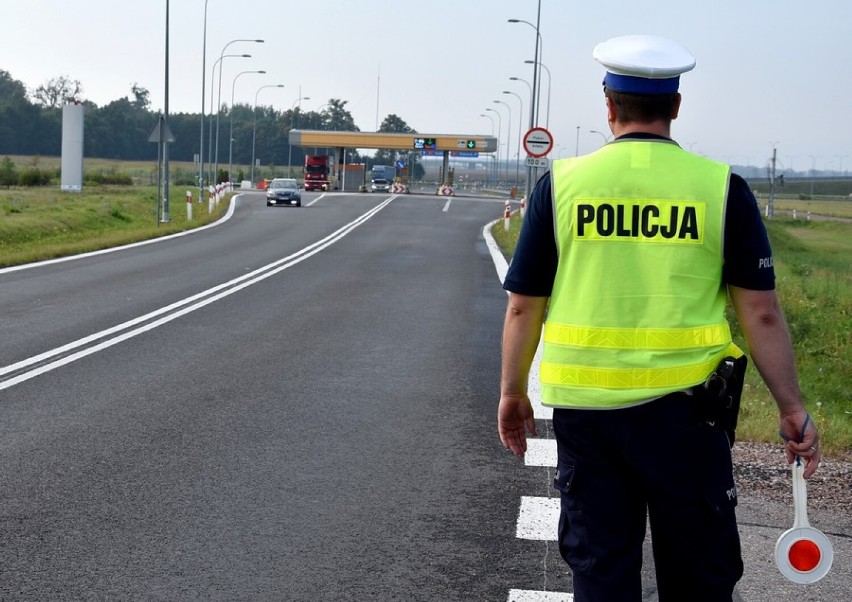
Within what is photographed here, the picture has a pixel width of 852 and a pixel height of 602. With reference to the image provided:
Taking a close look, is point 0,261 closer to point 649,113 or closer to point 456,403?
point 456,403

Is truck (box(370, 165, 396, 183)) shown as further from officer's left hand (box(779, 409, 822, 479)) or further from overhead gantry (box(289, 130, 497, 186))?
officer's left hand (box(779, 409, 822, 479))

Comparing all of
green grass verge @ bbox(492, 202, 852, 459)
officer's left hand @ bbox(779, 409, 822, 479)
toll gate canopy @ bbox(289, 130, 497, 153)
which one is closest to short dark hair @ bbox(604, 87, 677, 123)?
officer's left hand @ bbox(779, 409, 822, 479)

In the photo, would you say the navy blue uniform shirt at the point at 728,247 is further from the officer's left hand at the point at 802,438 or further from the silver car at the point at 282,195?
the silver car at the point at 282,195

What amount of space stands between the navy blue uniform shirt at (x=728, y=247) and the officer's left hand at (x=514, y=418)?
33cm

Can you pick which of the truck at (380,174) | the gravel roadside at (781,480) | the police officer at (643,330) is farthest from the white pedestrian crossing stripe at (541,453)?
the truck at (380,174)

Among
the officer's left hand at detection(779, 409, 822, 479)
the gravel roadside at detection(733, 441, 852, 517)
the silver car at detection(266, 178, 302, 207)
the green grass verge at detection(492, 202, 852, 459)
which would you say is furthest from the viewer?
the silver car at detection(266, 178, 302, 207)

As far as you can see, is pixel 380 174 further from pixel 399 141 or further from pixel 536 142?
pixel 536 142

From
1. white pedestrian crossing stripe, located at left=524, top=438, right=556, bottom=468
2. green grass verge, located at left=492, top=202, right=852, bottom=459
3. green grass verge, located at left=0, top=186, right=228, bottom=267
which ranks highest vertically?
white pedestrian crossing stripe, located at left=524, top=438, right=556, bottom=468

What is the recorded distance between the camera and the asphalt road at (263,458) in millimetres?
4984

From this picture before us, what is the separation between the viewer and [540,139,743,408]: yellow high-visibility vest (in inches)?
129

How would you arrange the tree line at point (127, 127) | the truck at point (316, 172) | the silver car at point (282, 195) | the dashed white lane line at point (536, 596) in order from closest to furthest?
the dashed white lane line at point (536, 596), the silver car at point (282, 195), the truck at point (316, 172), the tree line at point (127, 127)

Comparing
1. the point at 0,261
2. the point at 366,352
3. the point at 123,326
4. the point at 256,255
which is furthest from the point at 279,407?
the point at 256,255

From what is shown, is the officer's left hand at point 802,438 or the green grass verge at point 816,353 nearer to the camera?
the officer's left hand at point 802,438

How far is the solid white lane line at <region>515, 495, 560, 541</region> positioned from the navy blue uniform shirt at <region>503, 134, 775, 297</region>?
2.39 meters
